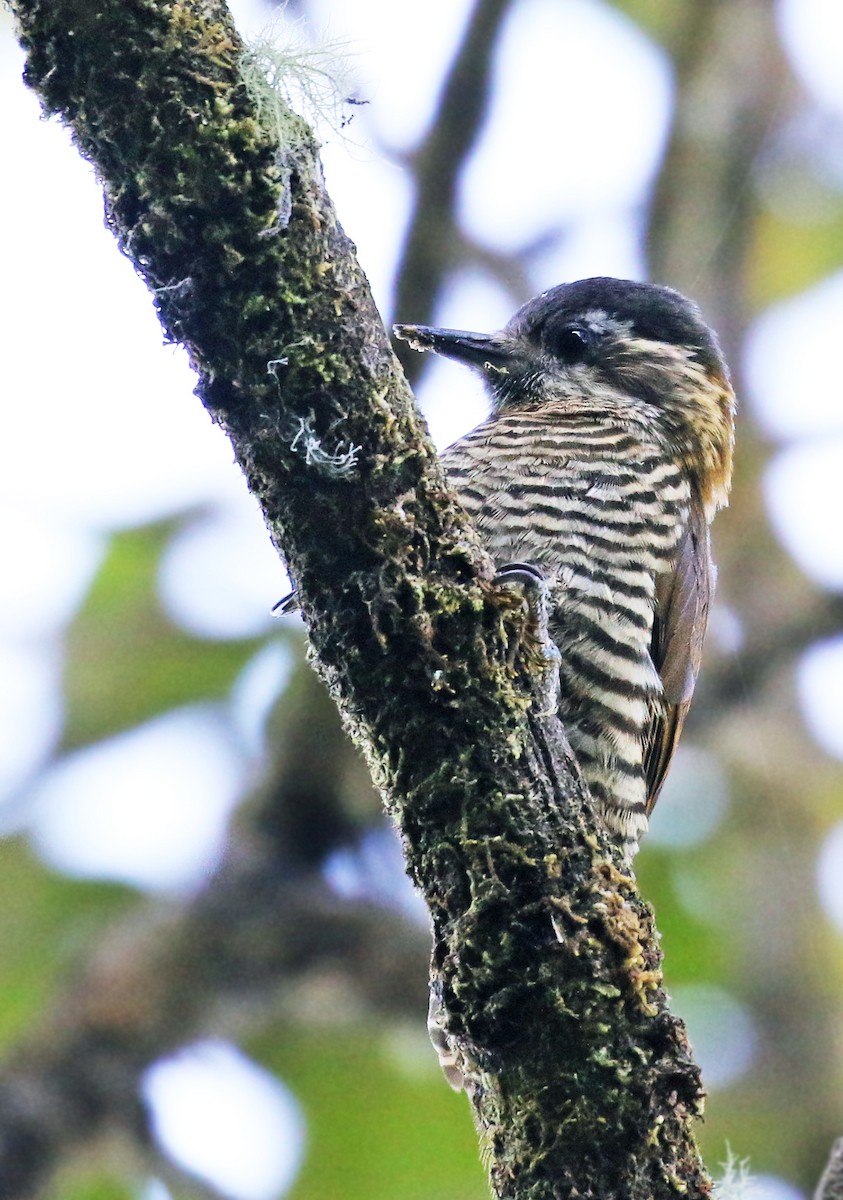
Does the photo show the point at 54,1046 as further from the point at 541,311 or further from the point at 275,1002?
the point at 541,311

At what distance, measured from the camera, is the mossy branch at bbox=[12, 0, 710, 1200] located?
201cm

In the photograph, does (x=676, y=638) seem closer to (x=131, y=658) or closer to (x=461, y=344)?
(x=461, y=344)

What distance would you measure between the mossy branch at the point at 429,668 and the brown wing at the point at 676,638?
4.73 ft

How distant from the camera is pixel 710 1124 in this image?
5277mm

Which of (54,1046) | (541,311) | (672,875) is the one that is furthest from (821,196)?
(54,1046)

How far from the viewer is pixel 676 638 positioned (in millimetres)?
3758

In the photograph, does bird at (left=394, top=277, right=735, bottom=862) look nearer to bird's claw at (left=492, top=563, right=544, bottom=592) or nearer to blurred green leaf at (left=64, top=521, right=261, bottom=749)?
bird's claw at (left=492, top=563, right=544, bottom=592)

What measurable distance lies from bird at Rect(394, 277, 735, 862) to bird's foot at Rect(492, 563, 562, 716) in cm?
47

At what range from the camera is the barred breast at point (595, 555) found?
132 inches

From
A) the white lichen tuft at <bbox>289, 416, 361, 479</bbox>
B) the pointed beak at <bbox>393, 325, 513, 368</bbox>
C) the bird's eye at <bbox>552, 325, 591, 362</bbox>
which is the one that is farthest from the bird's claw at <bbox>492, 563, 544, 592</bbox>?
the bird's eye at <bbox>552, 325, 591, 362</bbox>

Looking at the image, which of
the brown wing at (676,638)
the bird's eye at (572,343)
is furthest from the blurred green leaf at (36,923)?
the bird's eye at (572,343)

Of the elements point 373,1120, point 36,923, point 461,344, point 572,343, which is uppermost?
point 572,343

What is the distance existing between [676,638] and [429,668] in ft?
5.60

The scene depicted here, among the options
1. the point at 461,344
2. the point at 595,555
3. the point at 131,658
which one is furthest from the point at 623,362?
the point at 131,658
